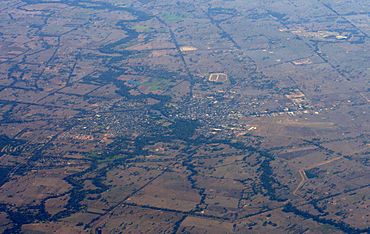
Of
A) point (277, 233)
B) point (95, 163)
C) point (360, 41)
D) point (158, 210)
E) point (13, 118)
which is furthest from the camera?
point (360, 41)

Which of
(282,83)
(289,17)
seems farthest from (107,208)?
(289,17)

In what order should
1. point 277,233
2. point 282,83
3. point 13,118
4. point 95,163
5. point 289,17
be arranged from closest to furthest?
point 277,233
point 95,163
point 13,118
point 282,83
point 289,17

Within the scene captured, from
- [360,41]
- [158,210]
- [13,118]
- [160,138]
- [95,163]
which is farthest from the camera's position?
[360,41]

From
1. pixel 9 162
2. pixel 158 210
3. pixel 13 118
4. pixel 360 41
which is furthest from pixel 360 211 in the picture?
pixel 360 41

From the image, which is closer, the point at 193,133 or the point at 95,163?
the point at 95,163

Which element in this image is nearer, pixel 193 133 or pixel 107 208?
pixel 107 208

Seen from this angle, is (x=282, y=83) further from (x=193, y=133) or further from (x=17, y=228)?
(x=17, y=228)

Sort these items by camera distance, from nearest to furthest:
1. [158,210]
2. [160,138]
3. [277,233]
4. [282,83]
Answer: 1. [277,233]
2. [158,210]
3. [160,138]
4. [282,83]

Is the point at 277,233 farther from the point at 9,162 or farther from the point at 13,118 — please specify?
the point at 13,118

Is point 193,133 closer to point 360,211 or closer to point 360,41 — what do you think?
point 360,211
